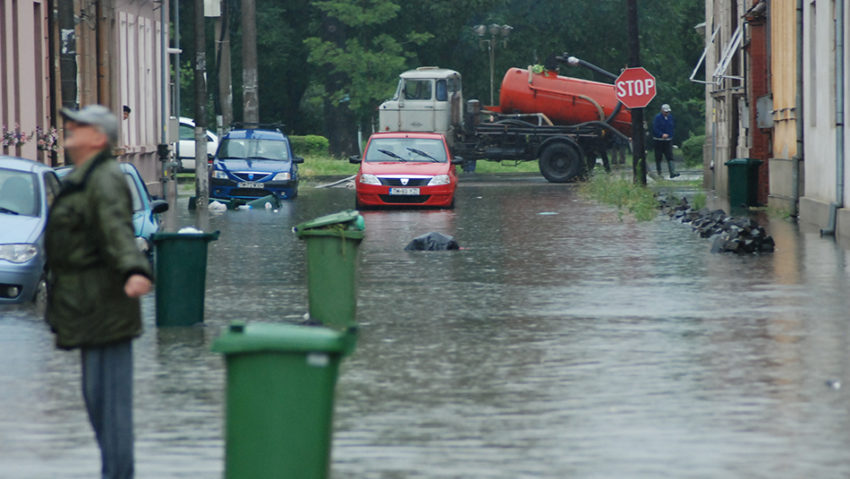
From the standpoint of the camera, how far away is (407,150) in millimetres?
33062

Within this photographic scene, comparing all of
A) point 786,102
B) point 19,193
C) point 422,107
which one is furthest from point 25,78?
point 422,107

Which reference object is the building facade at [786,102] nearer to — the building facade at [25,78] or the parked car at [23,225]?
the parked car at [23,225]

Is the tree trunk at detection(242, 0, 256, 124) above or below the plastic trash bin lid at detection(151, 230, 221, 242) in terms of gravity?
above

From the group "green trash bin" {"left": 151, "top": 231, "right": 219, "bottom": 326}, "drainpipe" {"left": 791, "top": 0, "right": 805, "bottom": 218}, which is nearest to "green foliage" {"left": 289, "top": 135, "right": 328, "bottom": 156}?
"drainpipe" {"left": 791, "top": 0, "right": 805, "bottom": 218}

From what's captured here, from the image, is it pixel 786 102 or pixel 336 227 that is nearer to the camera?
pixel 336 227

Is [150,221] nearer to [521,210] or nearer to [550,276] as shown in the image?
[550,276]

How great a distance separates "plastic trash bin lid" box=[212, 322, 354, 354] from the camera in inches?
217

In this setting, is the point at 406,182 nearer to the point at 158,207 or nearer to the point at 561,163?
the point at 561,163

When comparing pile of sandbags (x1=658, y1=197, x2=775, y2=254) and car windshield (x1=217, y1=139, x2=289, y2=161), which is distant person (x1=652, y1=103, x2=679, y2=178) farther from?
pile of sandbags (x1=658, y1=197, x2=775, y2=254)

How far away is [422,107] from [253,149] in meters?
10.8

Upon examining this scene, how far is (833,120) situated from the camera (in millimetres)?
23328

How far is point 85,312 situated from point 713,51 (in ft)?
116

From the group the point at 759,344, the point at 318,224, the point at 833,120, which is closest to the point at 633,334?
the point at 759,344

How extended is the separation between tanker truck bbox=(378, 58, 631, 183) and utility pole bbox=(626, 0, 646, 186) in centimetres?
811
